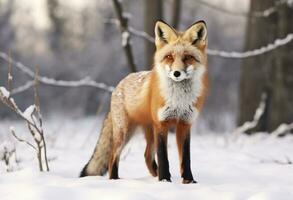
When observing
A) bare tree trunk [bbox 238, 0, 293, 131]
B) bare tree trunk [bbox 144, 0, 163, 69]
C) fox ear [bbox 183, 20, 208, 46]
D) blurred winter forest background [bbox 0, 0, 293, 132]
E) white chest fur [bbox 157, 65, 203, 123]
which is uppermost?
blurred winter forest background [bbox 0, 0, 293, 132]

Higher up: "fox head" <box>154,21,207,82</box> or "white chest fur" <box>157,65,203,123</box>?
"fox head" <box>154,21,207,82</box>

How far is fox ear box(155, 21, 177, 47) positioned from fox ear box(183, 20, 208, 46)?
12 cm

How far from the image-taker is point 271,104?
11945 millimetres

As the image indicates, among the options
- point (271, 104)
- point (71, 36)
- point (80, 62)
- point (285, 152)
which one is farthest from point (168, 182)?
point (71, 36)

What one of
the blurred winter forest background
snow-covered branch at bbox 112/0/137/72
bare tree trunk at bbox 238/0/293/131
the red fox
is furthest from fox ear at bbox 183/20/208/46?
the blurred winter forest background

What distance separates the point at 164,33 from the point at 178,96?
1.90 ft

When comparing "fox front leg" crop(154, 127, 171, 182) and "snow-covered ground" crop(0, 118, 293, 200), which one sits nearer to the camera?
"snow-covered ground" crop(0, 118, 293, 200)

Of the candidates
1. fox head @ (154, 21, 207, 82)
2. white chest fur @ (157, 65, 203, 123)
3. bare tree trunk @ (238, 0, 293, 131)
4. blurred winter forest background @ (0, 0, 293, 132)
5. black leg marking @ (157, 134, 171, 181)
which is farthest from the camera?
blurred winter forest background @ (0, 0, 293, 132)

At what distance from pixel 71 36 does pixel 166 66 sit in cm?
3122

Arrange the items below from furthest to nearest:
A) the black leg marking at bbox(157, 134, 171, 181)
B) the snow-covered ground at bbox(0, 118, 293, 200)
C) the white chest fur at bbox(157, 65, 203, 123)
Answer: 1. the black leg marking at bbox(157, 134, 171, 181)
2. the white chest fur at bbox(157, 65, 203, 123)
3. the snow-covered ground at bbox(0, 118, 293, 200)

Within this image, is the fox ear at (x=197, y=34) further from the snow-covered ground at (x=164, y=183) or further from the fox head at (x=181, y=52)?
the snow-covered ground at (x=164, y=183)

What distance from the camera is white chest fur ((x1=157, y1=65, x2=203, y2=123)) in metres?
4.67

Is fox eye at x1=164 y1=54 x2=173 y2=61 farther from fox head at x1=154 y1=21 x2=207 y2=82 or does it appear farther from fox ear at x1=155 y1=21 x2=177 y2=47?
fox ear at x1=155 y1=21 x2=177 y2=47

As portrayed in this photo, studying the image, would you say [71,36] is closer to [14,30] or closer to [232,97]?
[14,30]
